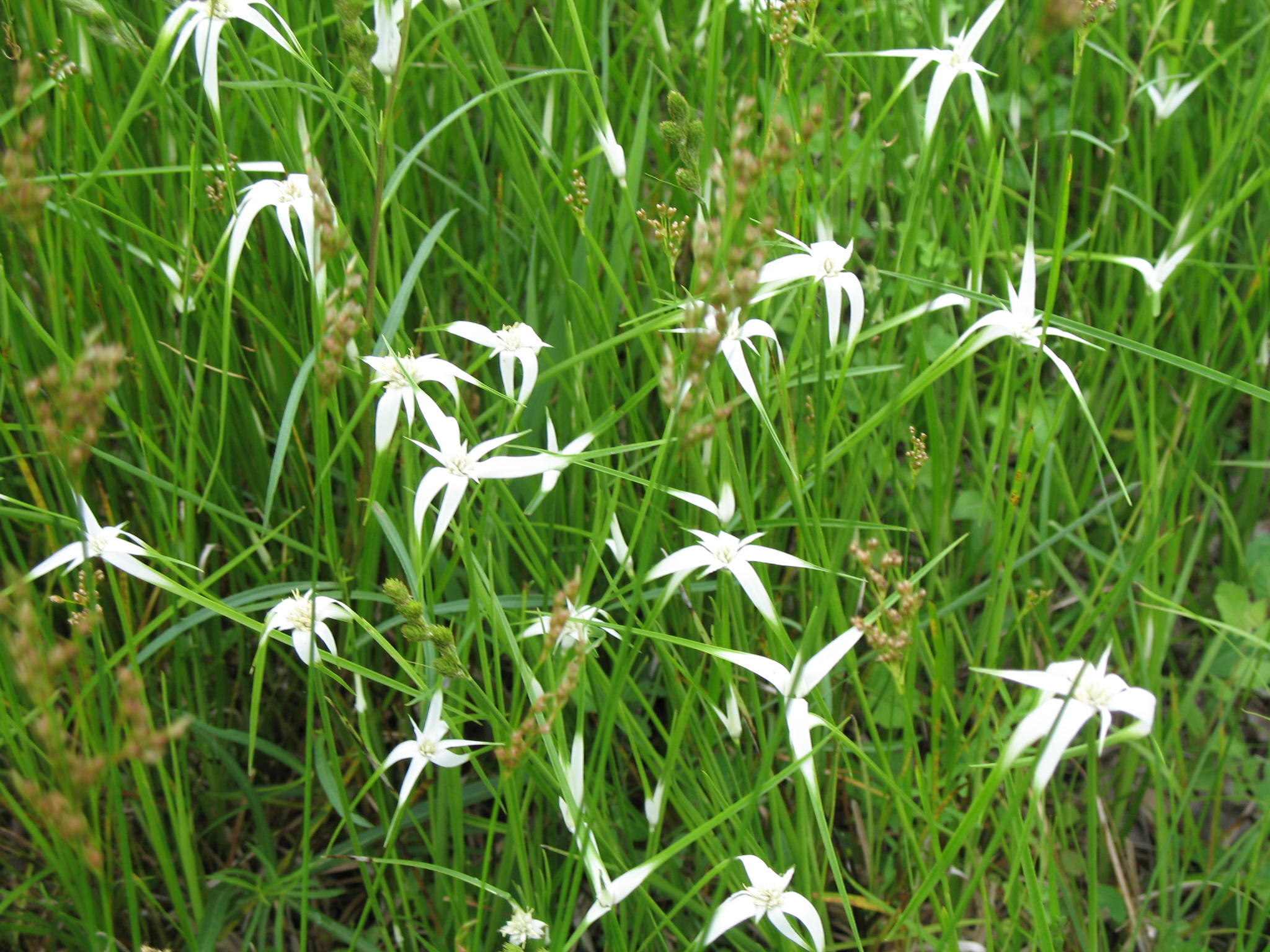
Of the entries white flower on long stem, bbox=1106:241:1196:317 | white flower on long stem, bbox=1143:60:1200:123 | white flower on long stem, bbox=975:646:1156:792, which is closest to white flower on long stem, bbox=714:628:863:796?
white flower on long stem, bbox=975:646:1156:792

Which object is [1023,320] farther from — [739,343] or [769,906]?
[769,906]

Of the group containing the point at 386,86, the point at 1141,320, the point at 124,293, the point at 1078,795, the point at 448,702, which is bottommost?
the point at 1078,795

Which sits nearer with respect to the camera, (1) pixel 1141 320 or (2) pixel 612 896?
(2) pixel 612 896

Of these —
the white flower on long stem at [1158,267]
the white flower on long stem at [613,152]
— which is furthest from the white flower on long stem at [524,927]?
the white flower on long stem at [1158,267]

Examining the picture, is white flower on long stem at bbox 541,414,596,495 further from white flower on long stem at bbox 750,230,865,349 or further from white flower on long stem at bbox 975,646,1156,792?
white flower on long stem at bbox 975,646,1156,792

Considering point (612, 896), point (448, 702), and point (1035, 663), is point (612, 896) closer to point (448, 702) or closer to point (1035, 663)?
point (448, 702)

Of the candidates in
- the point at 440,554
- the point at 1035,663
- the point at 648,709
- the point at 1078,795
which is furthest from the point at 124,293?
the point at 1078,795
